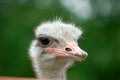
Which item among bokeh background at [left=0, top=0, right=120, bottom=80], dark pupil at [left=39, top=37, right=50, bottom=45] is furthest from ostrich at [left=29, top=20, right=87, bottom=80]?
bokeh background at [left=0, top=0, right=120, bottom=80]

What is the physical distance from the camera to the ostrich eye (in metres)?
5.42

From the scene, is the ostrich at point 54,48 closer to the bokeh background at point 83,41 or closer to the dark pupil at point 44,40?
the dark pupil at point 44,40

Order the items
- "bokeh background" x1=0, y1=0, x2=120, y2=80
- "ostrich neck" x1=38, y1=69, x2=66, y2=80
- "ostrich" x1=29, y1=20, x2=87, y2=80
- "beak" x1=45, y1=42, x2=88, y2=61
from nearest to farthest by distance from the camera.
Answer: "beak" x1=45, y1=42, x2=88, y2=61 → "ostrich" x1=29, y1=20, x2=87, y2=80 → "ostrich neck" x1=38, y1=69, x2=66, y2=80 → "bokeh background" x1=0, y1=0, x2=120, y2=80

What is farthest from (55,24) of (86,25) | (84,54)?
(86,25)

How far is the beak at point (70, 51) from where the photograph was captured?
510cm

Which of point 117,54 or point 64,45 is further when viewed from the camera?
point 117,54

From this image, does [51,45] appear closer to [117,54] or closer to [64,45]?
[64,45]

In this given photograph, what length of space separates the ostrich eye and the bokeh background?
72.3 inches

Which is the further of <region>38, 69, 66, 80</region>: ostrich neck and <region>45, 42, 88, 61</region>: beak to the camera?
<region>38, 69, 66, 80</region>: ostrich neck

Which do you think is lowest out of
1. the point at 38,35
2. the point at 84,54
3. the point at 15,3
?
the point at 84,54

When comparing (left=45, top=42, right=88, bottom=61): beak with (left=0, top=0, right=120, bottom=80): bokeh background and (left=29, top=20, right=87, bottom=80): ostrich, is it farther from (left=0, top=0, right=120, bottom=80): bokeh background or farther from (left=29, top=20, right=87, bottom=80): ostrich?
(left=0, top=0, right=120, bottom=80): bokeh background

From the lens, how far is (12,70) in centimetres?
802

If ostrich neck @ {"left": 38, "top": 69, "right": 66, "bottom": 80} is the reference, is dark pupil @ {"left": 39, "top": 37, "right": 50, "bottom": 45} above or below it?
above

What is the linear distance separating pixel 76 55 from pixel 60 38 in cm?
32
